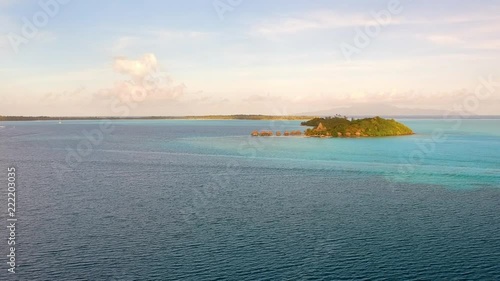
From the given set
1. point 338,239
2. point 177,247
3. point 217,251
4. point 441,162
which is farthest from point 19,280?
point 441,162

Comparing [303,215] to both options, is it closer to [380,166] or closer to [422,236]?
[422,236]

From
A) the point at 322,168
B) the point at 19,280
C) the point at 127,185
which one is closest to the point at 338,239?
the point at 19,280

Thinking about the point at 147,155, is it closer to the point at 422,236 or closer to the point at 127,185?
the point at 127,185

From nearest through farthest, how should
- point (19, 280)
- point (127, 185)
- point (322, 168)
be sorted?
point (19, 280) < point (127, 185) < point (322, 168)

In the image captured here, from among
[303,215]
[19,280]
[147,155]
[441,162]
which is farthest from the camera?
[147,155]

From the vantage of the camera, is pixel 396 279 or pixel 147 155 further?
pixel 147 155

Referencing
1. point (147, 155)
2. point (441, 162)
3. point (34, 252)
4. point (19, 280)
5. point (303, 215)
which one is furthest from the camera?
point (147, 155)
